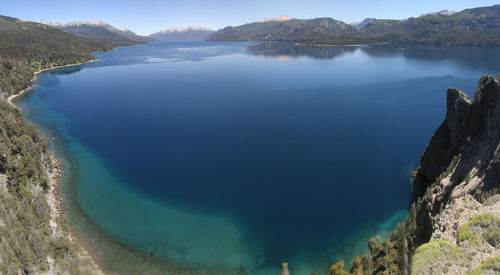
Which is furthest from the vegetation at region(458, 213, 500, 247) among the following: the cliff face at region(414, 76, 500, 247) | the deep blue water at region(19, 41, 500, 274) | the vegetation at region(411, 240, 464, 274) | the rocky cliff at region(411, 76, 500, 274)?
the deep blue water at region(19, 41, 500, 274)

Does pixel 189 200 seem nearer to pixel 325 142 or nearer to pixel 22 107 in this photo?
pixel 325 142

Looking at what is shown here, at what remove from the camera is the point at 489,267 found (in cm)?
1412

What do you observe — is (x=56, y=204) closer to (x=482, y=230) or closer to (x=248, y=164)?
(x=248, y=164)

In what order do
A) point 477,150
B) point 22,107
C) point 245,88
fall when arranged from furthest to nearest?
point 245,88, point 22,107, point 477,150

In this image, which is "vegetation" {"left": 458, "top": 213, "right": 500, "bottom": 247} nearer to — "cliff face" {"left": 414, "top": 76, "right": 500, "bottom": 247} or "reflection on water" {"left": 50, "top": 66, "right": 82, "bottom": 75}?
"cliff face" {"left": 414, "top": 76, "right": 500, "bottom": 247}

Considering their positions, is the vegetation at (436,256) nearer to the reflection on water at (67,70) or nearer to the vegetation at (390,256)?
the vegetation at (390,256)

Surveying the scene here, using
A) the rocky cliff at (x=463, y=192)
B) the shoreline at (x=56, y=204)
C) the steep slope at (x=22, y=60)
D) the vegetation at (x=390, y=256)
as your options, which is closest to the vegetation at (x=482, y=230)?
the rocky cliff at (x=463, y=192)

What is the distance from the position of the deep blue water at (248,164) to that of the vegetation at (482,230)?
591 inches

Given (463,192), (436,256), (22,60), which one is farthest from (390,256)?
(22,60)

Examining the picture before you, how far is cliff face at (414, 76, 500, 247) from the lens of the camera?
74.6ft

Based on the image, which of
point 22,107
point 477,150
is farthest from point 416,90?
point 22,107

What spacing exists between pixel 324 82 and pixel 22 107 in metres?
121

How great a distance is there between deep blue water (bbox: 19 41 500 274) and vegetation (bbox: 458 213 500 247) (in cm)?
1502

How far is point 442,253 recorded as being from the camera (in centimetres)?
1669
